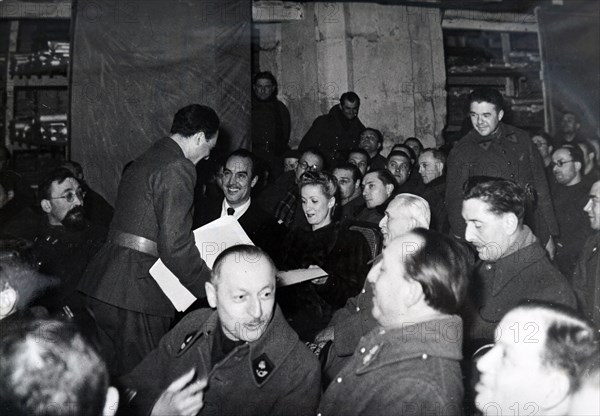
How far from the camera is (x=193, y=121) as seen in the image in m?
3.46

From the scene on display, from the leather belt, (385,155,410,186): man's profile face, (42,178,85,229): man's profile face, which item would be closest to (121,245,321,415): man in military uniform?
the leather belt

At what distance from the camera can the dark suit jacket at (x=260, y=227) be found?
164 inches

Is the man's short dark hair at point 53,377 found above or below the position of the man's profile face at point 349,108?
below

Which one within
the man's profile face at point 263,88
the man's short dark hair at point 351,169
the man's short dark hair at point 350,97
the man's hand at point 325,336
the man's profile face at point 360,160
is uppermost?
the man's profile face at point 263,88

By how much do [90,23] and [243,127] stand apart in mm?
2066

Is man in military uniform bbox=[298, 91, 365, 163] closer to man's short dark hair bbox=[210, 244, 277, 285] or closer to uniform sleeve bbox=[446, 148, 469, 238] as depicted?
uniform sleeve bbox=[446, 148, 469, 238]

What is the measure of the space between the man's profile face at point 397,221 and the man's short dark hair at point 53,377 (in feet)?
6.46

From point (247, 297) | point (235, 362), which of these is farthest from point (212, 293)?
point (235, 362)

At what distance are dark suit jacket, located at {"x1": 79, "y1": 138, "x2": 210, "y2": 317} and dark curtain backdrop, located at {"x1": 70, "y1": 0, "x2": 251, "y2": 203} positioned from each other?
316 cm

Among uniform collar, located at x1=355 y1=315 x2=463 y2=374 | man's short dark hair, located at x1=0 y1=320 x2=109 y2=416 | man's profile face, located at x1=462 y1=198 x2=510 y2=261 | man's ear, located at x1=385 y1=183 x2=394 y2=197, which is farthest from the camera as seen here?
man's ear, located at x1=385 y1=183 x2=394 y2=197

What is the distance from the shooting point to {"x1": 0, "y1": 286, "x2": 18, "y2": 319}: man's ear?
2240 mm

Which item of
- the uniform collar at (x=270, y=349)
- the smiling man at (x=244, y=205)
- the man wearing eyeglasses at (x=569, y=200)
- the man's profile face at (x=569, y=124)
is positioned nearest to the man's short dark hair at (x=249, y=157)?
the smiling man at (x=244, y=205)

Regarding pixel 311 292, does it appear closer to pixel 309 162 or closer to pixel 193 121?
pixel 193 121

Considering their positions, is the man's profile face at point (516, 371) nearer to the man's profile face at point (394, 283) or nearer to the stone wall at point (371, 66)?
the man's profile face at point (394, 283)
